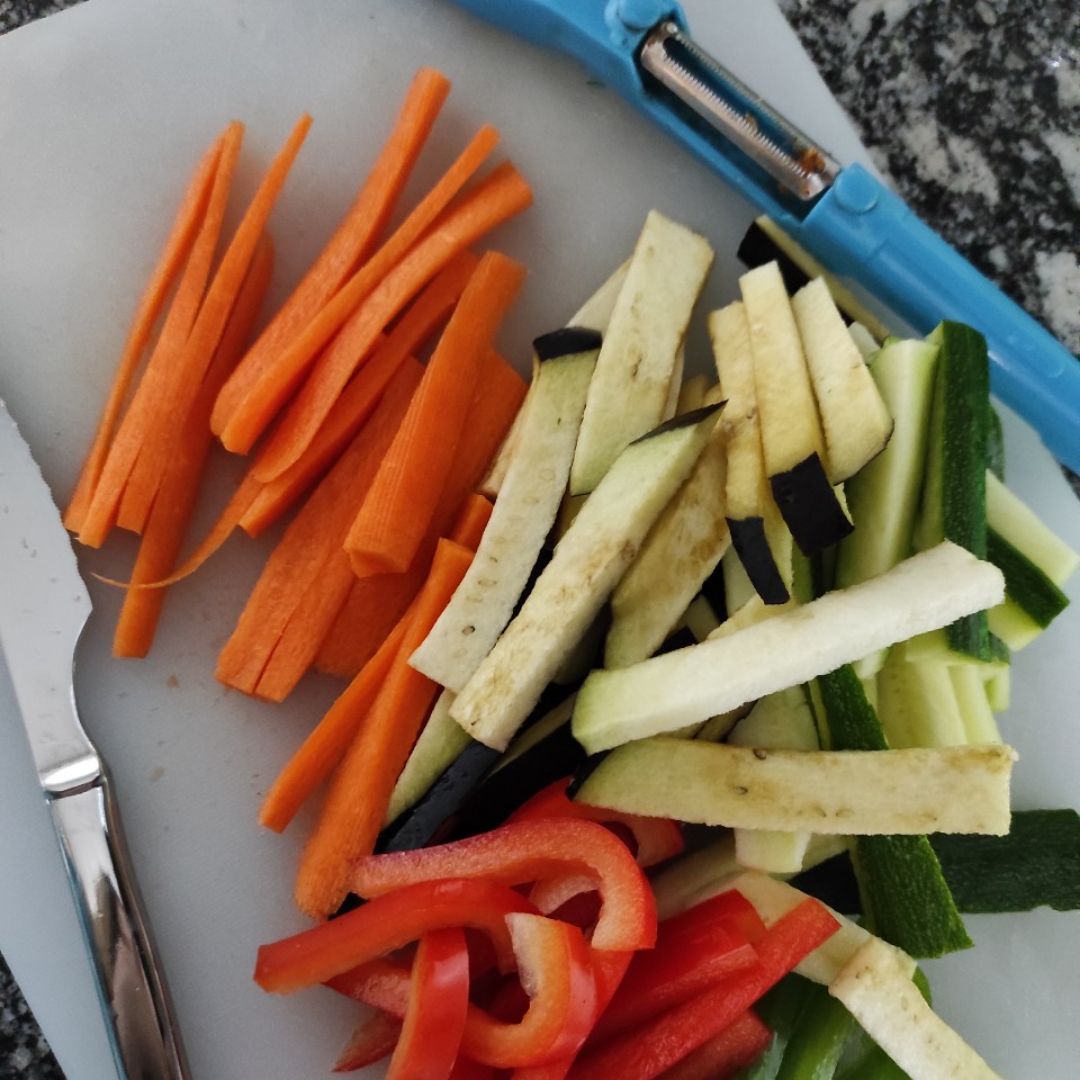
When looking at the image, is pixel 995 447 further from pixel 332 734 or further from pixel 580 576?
pixel 332 734

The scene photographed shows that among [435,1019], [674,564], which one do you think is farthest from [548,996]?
[674,564]

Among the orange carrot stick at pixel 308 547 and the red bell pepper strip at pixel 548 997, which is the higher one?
the orange carrot stick at pixel 308 547

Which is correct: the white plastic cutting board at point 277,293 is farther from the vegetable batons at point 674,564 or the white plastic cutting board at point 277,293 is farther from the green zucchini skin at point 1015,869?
the vegetable batons at point 674,564

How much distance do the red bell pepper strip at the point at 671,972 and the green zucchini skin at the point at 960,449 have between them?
55 centimetres

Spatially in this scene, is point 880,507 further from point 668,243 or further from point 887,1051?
point 887,1051

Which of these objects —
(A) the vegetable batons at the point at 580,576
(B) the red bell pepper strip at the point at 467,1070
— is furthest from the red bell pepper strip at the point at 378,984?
(A) the vegetable batons at the point at 580,576

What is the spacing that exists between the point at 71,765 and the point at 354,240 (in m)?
0.93

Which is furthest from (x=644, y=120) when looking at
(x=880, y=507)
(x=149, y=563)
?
(x=149, y=563)

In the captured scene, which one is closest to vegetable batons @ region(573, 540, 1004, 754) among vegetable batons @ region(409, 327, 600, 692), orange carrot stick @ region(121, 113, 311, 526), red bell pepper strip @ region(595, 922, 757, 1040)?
vegetable batons @ region(409, 327, 600, 692)

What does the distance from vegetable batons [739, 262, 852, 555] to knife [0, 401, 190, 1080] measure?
1082 mm

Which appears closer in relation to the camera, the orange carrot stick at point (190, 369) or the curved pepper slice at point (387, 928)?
the curved pepper slice at point (387, 928)

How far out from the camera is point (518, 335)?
1.85 meters

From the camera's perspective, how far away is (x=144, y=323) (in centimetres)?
167

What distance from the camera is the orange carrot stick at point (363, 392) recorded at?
1680 mm
